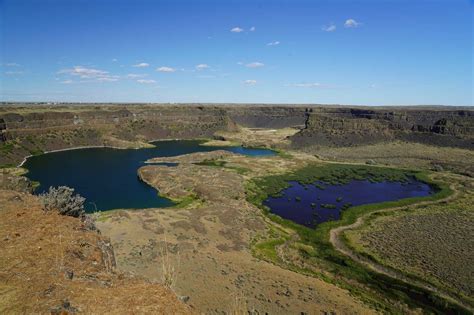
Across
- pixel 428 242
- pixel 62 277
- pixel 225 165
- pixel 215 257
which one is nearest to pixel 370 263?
pixel 428 242

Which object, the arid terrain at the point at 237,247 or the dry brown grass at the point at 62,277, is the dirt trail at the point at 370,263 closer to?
the arid terrain at the point at 237,247

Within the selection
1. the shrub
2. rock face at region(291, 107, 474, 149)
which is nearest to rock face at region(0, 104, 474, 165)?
rock face at region(291, 107, 474, 149)

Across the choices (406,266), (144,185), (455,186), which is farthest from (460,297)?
(144,185)

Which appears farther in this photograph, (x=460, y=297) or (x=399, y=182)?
(x=399, y=182)

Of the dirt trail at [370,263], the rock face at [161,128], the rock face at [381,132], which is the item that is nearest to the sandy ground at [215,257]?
the dirt trail at [370,263]

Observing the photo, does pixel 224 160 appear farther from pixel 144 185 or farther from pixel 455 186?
pixel 455 186

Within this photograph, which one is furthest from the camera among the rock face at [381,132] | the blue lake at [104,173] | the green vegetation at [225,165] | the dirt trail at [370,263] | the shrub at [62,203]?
the rock face at [381,132]

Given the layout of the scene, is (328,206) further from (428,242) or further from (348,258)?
(348,258)
